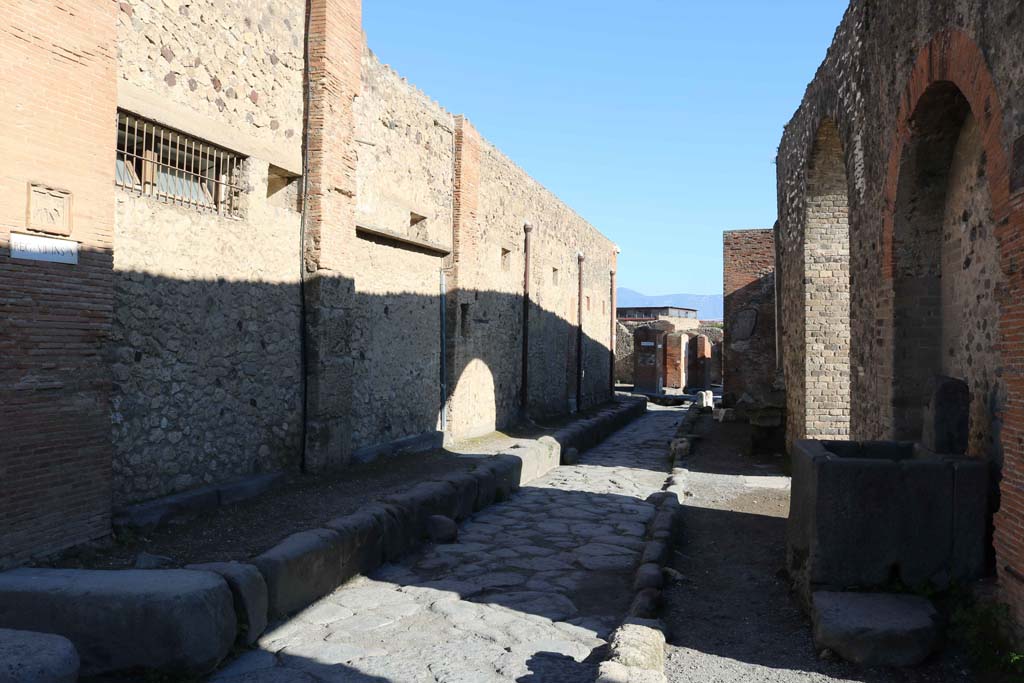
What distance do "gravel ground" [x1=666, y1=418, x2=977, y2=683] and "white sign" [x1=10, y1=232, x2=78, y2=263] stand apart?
4152 mm

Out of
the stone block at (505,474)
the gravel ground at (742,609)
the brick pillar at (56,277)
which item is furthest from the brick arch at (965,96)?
the brick pillar at (56,277)

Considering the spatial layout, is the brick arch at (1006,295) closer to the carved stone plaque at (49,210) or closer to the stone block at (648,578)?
the stone block at (648,578)

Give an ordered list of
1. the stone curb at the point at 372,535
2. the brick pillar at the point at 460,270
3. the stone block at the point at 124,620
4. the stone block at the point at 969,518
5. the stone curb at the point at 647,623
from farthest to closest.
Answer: the brick pillar at the point at 460,270 → the stone curb at the point at 372,535 → the stone block at the point at 969,518 → the stone block at the point at 124,620 → the stone curb at the point at 647,623

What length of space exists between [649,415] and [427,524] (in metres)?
15.2

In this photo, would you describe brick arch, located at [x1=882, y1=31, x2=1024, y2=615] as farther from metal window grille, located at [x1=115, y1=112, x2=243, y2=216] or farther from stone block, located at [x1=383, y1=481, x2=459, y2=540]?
metal window grille, located at [x1=115, y1=112, x2=243, y2=216]

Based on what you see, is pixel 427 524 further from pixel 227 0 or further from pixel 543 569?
pixel 227 0

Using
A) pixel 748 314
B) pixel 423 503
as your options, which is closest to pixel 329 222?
pixel 423 503

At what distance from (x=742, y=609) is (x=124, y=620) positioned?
133 inches

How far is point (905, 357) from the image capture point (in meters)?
6.18

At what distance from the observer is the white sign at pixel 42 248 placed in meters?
4.51

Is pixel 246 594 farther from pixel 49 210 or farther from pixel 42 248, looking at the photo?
pixel 49 210

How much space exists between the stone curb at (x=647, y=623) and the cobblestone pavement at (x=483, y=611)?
18 cm

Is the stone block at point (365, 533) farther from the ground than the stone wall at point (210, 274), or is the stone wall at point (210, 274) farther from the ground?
the stone wall at point (210, 274)

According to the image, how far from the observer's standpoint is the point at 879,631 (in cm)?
379
